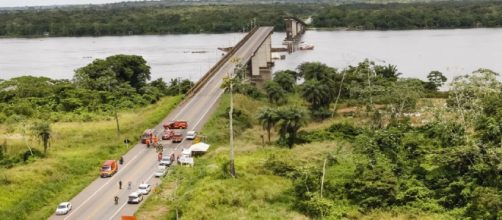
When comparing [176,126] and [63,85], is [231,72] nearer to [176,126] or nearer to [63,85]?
[63,85]

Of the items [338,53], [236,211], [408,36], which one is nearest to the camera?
[236,211]

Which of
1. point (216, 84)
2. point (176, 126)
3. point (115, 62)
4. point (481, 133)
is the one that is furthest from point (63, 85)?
point (481, 133)

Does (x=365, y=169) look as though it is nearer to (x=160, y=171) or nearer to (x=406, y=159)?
(x=406, y=159)

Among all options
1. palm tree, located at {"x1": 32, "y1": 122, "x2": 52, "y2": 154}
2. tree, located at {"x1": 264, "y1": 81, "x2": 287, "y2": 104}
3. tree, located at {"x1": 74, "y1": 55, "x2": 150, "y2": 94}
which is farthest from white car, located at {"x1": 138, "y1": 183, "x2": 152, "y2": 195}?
tree, located at {"x1": 74, "y1": 55, "x2": 150, "y2": 94}

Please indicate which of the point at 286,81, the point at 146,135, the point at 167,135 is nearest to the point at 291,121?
the point at 167,135

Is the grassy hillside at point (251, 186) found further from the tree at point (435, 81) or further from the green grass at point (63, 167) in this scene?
the tree at point (435, 81)

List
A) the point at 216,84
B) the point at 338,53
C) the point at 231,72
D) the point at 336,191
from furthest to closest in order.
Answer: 1. the point at 338,53
2. the point at 231,72
3. the point at 216,84
4. the point at 336,191
